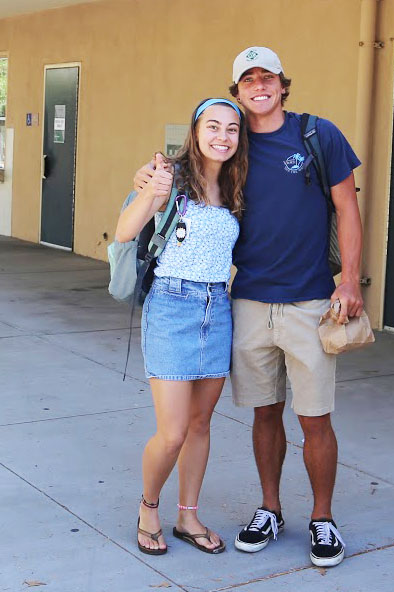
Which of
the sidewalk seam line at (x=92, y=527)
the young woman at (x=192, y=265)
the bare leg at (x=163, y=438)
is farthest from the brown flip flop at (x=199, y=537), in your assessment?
the young woman at (x=192, y=265)

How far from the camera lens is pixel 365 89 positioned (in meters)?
8.32

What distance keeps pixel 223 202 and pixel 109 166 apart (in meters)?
8.60

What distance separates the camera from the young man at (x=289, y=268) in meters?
3.65

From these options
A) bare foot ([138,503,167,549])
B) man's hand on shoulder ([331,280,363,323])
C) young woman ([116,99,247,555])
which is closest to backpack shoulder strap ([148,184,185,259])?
young woman ([116,99,247,555])

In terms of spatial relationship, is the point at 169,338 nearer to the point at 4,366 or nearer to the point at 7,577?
the point at 7,577

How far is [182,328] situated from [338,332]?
564mm

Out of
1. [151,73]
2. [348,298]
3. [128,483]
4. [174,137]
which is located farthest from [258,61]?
[151,73]

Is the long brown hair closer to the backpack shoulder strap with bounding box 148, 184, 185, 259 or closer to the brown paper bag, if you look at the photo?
the backpack shoulder strap with bounding box 148, 184, 185, 259

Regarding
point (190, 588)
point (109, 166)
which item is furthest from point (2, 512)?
point (109, 166)

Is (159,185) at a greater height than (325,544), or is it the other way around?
(159,185)

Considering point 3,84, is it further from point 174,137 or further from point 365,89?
point 365,89

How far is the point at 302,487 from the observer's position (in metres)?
4.57

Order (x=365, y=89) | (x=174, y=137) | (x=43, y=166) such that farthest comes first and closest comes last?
(x=43, y=166)
(x=174, y=137)
(x=365, y=89)

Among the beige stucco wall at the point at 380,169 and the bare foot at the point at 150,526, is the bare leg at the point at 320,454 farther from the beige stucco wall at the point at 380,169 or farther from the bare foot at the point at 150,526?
the beige stucco wall at the point at 380,169
